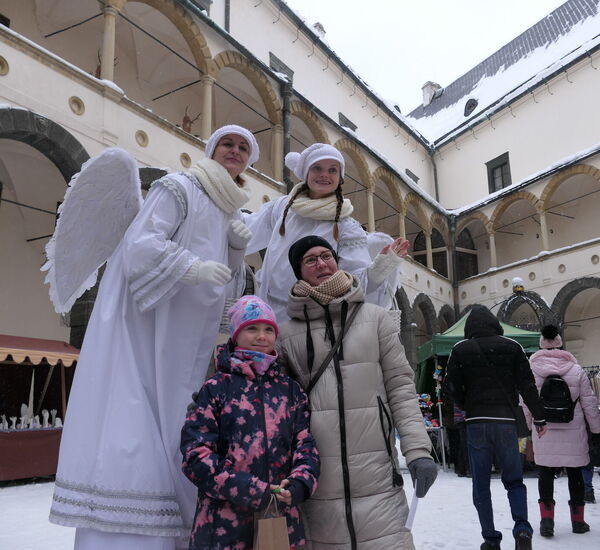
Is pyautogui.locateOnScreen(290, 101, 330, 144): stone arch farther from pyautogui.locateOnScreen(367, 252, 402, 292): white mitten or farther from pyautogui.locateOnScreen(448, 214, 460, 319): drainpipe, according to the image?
pyautogui.locateOnScreen(367, 252, 402, 292): white mitten

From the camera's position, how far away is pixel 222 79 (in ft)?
A: 50.9

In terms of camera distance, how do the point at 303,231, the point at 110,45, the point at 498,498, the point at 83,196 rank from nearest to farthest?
1. the point at 83,196
2. the point at 303,231
3. the point at 498,498
4. the point at 110,45

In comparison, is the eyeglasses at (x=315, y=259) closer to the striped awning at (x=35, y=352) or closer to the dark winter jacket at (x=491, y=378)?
the dark winter jacket at (x=491, y=378)

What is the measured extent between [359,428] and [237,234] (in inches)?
41.9

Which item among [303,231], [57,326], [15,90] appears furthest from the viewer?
[57,326]

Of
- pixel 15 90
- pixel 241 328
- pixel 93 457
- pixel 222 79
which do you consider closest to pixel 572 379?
pixel 241 328

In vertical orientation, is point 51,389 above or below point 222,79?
below

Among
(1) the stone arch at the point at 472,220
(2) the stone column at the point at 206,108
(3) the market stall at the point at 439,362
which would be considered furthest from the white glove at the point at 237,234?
(1) the stone arch at the point at 472,220

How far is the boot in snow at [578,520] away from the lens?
4.93 m

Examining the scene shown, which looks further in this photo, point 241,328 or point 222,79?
point 222,79

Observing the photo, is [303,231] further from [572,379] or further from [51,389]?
[51,389]

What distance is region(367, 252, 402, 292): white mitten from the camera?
2875 millimetres

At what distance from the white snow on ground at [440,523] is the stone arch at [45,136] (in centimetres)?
486

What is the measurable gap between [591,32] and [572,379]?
918 inches
